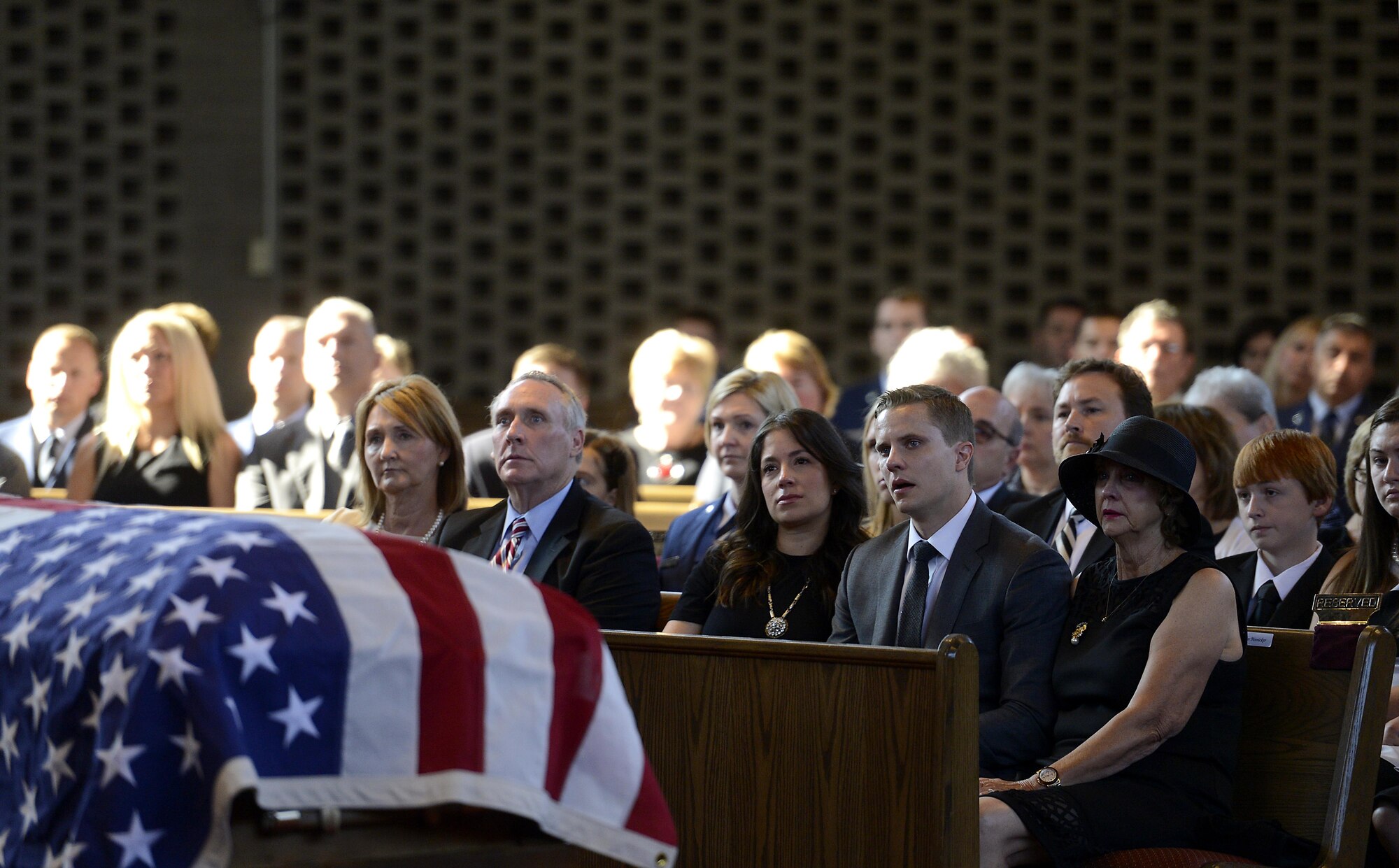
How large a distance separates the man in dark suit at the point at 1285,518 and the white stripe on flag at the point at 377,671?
3.33 metres

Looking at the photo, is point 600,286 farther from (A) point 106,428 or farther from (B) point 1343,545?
(B) point 1343,545

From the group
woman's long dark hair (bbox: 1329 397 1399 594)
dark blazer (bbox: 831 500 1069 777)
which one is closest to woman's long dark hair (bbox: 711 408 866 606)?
dark blazer (bbox: 831 500 1069 777)

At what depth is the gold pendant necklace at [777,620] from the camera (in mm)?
4742

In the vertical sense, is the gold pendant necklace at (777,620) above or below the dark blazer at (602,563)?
below

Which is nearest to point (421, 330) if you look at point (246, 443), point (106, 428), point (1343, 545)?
point (246, 443)

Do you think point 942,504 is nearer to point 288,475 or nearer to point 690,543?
point 690,543

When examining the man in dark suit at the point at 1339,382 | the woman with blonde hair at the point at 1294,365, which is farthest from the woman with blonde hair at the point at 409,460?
the woman with blonde hair at the point at 1294,365

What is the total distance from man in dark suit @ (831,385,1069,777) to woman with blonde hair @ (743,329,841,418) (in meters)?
3.12

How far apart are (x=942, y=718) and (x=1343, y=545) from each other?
278 centimetres

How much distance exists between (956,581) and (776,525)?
2.93 feet

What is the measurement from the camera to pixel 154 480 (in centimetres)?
701

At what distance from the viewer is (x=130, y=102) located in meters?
12.1

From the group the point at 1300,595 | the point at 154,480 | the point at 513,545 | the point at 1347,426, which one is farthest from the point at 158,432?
the point at 1347,426

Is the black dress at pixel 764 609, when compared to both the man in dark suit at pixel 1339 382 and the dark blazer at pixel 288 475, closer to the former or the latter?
the dark blazer at pixel 288 475
